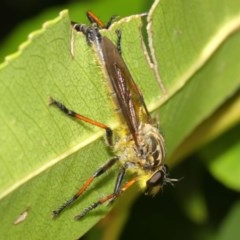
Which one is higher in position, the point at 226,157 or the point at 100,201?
the point at 100,201

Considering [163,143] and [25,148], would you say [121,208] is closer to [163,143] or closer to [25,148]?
[163,143]

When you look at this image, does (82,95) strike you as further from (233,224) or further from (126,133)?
(233,224)

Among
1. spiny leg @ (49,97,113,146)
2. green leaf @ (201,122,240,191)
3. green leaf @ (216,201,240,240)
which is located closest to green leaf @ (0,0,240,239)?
spiny leg @ (49,97,113,146)

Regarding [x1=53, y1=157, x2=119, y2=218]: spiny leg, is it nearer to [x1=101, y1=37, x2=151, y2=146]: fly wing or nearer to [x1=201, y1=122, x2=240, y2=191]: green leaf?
[x1=101, y1=37, x2=151, y2=146]: fly wing


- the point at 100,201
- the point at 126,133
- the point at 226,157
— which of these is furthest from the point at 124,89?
the point at 226,157

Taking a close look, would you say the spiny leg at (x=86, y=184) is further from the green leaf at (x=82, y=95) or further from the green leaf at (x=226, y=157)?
the green leaf at (x=226, y=157)

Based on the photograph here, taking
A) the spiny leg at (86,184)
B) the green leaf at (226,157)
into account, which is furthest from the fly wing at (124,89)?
the green leaf at (226,157)
